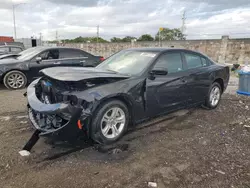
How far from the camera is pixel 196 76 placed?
15.6 feet

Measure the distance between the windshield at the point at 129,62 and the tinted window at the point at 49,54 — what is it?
414cm

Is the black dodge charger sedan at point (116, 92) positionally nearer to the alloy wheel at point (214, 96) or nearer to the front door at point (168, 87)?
the front door at point (168, 87)

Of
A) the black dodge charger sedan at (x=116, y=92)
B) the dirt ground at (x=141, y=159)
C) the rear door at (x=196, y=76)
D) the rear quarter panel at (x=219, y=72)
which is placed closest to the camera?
the dirt ground at (x=141, y=159)

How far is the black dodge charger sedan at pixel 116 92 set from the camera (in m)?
3.00

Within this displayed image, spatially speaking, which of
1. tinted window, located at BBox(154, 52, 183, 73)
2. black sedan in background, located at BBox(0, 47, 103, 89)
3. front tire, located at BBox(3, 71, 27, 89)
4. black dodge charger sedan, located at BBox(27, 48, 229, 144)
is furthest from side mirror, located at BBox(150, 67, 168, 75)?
front tire, located at BBox(3, 71, 27, 89)

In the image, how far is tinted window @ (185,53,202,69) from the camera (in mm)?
4715

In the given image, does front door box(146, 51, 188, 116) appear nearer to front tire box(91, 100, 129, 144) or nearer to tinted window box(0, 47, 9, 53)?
front tire box(91, 100, 129, 144)

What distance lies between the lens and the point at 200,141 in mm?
3766

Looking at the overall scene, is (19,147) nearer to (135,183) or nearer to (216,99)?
(135,183)

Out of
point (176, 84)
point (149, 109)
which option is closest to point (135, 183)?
point (149, 109)

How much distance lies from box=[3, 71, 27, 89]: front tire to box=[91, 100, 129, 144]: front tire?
17.6ft

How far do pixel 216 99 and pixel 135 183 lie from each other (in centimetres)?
395

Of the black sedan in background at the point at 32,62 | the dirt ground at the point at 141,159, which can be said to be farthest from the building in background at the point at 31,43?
the dirt ground at the point at 141,159

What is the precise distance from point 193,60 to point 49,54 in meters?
5.49
